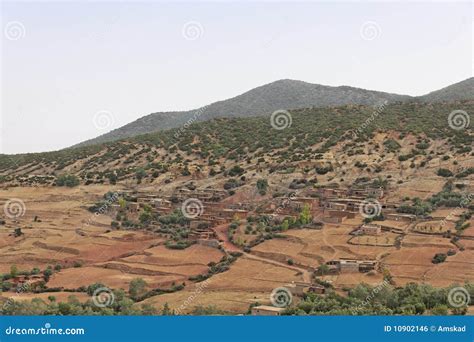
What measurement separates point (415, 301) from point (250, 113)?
9919 centimetres

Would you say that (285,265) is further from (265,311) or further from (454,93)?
(454,93)

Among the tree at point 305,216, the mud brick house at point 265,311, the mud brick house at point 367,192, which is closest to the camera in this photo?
the mud brick house at point 265,311

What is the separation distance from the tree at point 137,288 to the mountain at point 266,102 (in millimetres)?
88748

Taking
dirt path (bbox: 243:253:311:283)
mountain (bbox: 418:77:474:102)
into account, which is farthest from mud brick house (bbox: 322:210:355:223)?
mountain (bbox: 418:77:474:102)

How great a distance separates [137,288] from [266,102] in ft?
326

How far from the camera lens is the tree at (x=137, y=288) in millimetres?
26725

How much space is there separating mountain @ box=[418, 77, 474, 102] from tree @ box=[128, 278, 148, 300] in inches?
3172

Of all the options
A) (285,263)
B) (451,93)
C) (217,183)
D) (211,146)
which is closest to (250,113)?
(451,93)

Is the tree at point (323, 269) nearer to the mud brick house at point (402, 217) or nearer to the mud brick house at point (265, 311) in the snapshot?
the mud brick house at point (265, 311)

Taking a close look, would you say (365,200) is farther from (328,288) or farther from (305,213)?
(328,288)

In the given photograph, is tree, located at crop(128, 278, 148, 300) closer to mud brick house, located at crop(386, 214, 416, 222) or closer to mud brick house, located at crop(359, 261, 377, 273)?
mud brick house, located at crop(359, 261, 377, 273)

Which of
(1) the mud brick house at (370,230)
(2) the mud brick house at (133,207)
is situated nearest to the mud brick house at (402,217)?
(1) the mud brick house at (370,230)

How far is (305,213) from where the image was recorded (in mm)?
39375

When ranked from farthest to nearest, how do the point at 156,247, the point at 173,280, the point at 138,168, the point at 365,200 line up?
the point at 138,168, the point at 365,200, the point at 156,247, the point at 173,280
